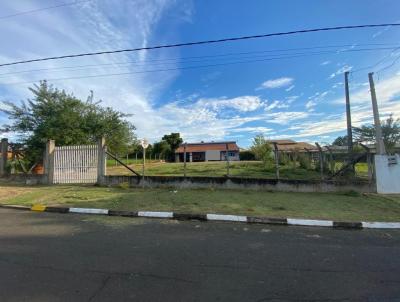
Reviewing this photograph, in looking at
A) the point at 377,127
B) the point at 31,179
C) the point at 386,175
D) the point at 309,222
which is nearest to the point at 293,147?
the point at 377,127

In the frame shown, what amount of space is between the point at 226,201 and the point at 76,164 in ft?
28.1

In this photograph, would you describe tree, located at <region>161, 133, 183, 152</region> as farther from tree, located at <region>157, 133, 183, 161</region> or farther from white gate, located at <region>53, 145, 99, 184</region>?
white gate, located at <region>53, 145, 99, 184</region>

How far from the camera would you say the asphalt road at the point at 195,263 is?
10.8 feet

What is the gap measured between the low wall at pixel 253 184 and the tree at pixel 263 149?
447 inches

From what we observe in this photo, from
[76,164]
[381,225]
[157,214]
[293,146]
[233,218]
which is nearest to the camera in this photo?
[381,225]

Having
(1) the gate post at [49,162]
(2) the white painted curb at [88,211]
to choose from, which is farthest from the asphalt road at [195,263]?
(1) the gate post at [49,162]

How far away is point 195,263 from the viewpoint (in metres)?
4.21

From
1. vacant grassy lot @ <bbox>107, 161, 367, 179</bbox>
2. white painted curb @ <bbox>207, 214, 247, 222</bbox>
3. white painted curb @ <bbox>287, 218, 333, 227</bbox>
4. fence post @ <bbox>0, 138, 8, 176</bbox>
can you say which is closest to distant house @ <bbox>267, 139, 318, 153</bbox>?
vacant grassy lot @ <bbox>107, 161, 367, 179</bbox>

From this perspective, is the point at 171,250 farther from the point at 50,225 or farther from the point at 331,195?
the point at 331,195

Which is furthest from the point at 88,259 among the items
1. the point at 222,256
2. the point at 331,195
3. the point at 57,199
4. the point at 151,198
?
the point at 331,195

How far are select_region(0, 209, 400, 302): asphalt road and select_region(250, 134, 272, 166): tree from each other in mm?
16552

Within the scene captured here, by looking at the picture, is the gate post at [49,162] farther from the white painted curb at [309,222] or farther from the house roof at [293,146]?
the house roof at [293,146]

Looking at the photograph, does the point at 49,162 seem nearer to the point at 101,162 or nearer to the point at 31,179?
the point at 31,179

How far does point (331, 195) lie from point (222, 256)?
314 inches
